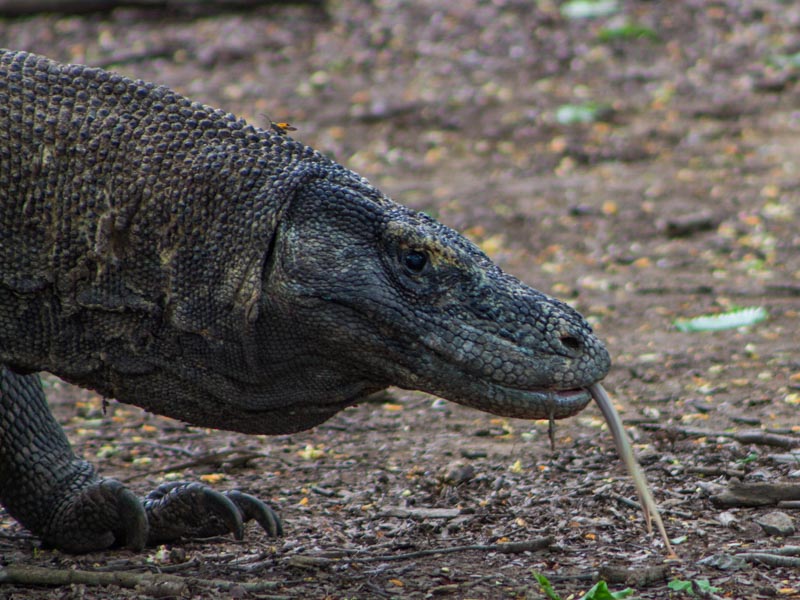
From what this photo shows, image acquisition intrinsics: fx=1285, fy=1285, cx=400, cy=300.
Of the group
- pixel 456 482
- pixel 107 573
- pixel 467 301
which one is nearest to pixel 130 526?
pixel 107 573

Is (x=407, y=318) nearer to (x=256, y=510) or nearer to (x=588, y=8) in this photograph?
(x=256, y=510)

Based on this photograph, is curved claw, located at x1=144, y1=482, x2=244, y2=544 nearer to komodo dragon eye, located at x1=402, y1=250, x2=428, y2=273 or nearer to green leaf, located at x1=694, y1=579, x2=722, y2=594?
komodo dragon eye, located at x1=402, y1=250, x2=428, y2=273

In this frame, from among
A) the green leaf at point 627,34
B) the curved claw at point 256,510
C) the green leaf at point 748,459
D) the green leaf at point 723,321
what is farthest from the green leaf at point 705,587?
the green leaf at point 627,34

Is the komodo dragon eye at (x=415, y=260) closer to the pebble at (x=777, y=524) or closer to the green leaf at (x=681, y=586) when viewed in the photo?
the green leaf at (x=681, y=586)

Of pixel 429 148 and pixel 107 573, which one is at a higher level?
pixel 429 148

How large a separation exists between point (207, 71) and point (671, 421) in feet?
26.0

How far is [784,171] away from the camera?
9367 millimetres

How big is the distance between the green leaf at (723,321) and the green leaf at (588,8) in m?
6.47

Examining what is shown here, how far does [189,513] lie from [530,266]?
13.2ft

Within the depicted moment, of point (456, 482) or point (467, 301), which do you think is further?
point (456, 482)

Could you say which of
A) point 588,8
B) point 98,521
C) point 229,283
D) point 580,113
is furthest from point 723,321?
point 588,8

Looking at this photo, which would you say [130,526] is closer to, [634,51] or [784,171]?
[784,171]

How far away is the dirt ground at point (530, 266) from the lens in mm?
4133

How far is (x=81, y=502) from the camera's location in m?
4.36
